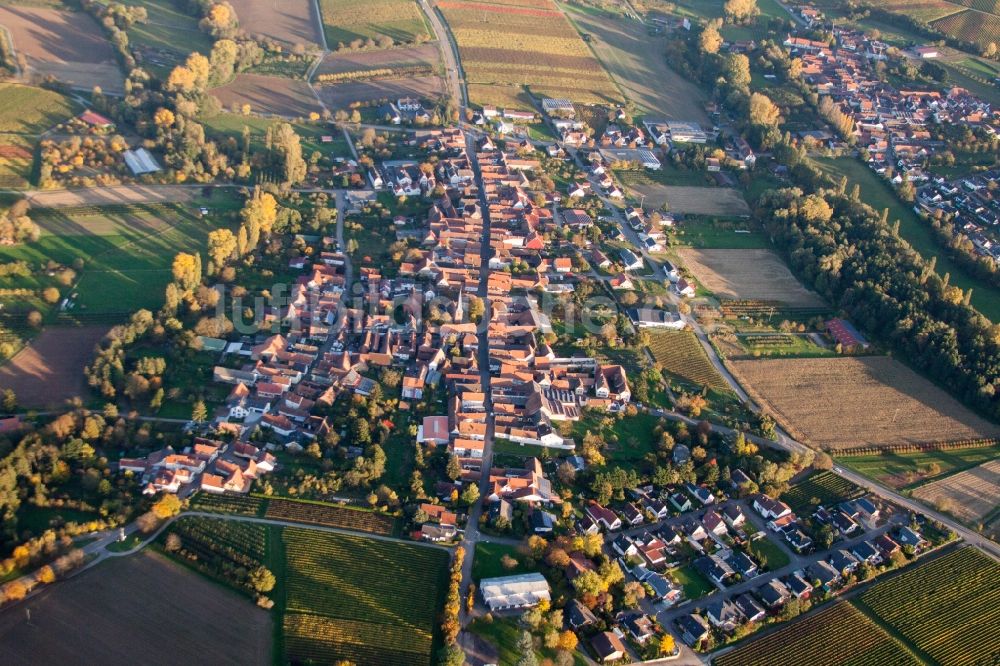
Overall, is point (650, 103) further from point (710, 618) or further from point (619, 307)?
point (710, 618)

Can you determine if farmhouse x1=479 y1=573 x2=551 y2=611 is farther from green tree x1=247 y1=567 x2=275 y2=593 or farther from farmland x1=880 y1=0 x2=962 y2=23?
farmland x1=880 y1=0 x2=962 y2=23

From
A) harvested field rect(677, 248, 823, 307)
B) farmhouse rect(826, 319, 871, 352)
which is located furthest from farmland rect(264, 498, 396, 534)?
farmhouse rect(826, 319, 871, 352)

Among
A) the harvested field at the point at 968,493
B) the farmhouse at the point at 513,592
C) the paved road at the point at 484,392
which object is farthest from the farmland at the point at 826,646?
the paved road at the point at 484,392

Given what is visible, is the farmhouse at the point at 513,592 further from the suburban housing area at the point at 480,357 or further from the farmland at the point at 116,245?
the farmland at the point at 116,245

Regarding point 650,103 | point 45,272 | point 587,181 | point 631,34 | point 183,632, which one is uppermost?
point 631,34

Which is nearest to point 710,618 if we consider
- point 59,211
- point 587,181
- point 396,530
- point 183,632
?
point 396,530

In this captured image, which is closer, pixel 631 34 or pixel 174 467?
pixel 174 467
